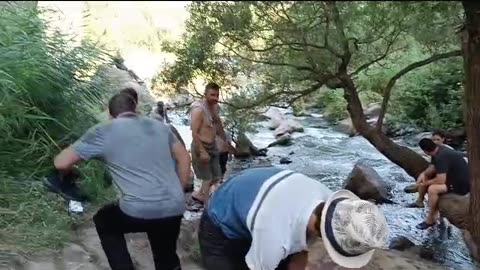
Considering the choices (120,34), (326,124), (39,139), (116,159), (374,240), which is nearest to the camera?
(374,240)

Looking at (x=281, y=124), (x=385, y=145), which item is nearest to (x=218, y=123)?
(x=385, y=145)

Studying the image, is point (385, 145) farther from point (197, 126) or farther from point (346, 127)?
point (346, 127)

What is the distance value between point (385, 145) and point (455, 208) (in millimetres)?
1453

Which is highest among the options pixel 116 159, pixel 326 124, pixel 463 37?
pixel 463 37

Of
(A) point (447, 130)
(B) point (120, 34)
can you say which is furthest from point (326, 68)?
(B) point (120, 34)

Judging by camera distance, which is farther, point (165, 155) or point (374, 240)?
point (165, 155)

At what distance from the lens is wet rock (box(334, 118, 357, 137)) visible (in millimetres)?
14533

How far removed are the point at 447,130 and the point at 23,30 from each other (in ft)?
28.7

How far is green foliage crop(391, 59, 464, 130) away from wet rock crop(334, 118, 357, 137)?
0.94m

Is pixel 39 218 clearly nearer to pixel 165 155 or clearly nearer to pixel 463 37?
pixel 165 155

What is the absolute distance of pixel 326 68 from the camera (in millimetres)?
8133

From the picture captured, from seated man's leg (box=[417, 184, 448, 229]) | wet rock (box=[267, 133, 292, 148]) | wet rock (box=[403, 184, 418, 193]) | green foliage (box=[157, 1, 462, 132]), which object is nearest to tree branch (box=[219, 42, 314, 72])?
green foliage (box=[157, 1, 462, 132])

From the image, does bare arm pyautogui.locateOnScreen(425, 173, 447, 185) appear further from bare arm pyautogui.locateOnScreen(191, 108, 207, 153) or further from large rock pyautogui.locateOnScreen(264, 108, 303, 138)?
large rock pyautogui.locateOnScreen(264, 108, 303, 138)

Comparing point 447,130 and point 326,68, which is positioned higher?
point 326,68
